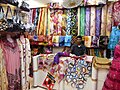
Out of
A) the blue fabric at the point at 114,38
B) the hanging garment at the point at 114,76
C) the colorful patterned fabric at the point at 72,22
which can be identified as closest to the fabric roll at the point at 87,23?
the colorful patterned fabric at the point at 72,22

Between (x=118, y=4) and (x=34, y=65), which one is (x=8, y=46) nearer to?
(x=34, y=65)

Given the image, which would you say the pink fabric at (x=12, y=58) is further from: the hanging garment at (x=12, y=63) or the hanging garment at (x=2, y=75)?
the hanging garment at (x=2, y=75)

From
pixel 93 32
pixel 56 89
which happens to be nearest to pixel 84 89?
pixel 56 89

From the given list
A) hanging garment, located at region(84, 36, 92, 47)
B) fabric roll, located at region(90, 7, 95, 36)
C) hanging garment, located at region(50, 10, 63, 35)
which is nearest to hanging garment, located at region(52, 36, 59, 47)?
hanging garment, located at region(50, 10, 63, 35)

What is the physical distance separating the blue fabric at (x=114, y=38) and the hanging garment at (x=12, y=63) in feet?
9.19

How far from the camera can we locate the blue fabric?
15.9 ft

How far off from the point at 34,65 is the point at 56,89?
753 millimetres

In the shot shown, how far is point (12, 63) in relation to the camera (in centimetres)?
300

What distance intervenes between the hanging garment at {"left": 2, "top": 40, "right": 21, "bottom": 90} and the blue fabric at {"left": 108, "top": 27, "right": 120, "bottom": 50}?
2800mm

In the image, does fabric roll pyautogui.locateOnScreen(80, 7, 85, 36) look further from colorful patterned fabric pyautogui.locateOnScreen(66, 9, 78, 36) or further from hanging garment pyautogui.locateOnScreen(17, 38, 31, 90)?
hanging garment pyautogui.locateOnScreen(17, 38, 31, 90)

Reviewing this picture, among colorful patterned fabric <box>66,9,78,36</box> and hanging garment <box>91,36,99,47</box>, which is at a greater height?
colorful patterned fabric <box>66,9,78,36</box>

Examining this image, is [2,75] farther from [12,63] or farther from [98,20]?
[98,20]

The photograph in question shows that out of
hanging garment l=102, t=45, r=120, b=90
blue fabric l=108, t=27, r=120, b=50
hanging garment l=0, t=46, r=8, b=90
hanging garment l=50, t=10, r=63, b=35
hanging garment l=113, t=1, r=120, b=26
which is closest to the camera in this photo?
hanging garment l=0, t=46, r=8, b=90

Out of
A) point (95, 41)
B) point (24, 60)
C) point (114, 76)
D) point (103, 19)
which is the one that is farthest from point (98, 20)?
point (24, 60)
